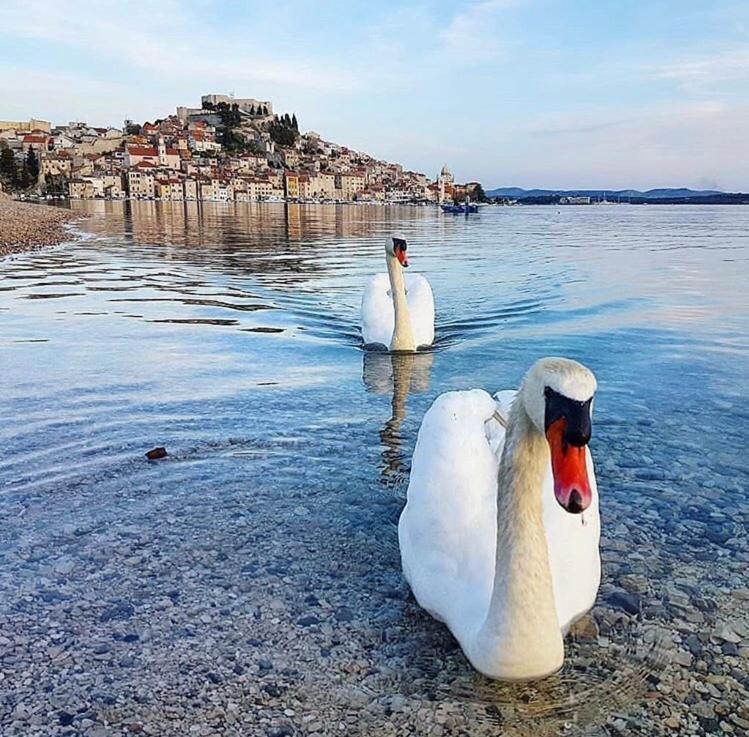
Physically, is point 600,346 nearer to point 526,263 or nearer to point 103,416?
point 103,416

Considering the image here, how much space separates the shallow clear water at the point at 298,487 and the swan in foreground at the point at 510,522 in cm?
28

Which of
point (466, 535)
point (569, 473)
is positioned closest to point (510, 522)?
point (466, 535)

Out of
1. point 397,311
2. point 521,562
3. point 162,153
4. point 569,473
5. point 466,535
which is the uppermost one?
point 162,153

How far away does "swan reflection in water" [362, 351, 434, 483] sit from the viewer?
259 inches

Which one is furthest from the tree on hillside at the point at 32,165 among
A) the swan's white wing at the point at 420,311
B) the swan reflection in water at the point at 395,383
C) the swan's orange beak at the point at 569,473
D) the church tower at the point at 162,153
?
the swan's orange beak at the point at 569,473

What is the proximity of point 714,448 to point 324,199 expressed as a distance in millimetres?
175632

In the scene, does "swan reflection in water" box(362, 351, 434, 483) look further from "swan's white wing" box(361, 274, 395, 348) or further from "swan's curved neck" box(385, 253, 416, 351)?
"swan's white wing" box(361, 274, 395, 348)

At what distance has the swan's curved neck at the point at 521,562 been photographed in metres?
3.38

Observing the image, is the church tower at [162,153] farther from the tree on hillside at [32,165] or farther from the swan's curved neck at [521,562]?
the swan's curved neck at [521,562]

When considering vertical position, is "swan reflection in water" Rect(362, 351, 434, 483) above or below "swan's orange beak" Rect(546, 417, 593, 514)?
below

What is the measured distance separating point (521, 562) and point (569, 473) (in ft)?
2.80

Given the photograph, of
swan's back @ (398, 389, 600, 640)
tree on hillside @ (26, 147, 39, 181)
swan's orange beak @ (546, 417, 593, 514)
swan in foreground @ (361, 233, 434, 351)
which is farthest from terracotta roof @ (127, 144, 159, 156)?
swan's orange beak @ (546, 417, 593, 514)

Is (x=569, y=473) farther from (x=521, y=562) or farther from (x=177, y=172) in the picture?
(x=177, y=172)

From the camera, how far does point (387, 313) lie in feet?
36.7
